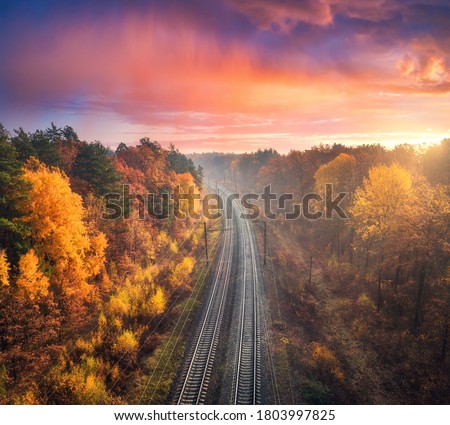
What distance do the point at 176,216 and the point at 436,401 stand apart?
43158mm

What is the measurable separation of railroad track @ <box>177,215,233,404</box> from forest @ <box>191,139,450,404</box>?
516 centimetres

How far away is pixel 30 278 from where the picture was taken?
20203 millimetres

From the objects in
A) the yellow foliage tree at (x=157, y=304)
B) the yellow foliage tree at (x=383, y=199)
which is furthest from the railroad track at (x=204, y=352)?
the yellow foliage tree at (x=383, y=199)

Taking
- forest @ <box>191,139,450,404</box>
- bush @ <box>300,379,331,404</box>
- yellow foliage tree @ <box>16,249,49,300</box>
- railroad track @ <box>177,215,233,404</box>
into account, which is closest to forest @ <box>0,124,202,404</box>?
yellow foliage tree @ <box>16,249,49,300</box>

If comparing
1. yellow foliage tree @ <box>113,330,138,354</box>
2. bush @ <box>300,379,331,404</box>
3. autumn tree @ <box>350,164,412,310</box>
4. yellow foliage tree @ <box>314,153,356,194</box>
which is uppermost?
yellow foliage tree @ <box>314,153,356,194</box>

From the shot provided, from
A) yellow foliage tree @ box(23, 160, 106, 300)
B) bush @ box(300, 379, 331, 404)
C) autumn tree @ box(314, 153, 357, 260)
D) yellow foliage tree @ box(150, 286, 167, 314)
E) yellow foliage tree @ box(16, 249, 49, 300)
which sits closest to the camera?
bush @ box(300, 379, 331, 404)

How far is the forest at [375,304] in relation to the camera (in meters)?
19.9

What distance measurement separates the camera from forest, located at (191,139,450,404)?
19891 mm

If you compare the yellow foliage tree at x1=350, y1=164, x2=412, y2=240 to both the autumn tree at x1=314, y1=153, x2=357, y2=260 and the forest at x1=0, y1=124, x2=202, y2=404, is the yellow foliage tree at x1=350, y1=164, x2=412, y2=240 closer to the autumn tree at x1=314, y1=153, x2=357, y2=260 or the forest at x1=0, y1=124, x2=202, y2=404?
the autumn tree at x1=314, y1=153, x2=357, y2=260

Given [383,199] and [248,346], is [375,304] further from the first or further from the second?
[248,346]
